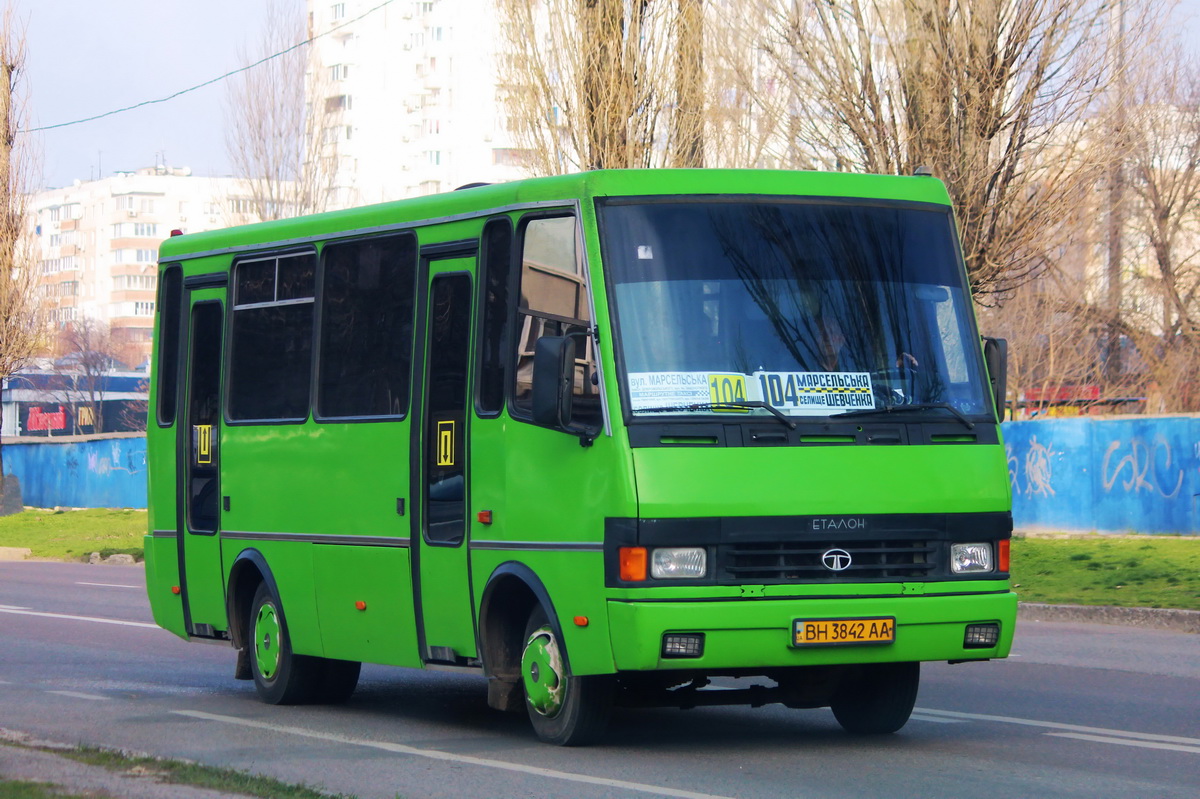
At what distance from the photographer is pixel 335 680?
1180 centimetres

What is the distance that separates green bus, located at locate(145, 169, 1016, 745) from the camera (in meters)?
8.42

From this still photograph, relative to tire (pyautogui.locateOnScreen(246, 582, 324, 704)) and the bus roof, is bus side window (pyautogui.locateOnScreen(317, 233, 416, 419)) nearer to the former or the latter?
the bus roof

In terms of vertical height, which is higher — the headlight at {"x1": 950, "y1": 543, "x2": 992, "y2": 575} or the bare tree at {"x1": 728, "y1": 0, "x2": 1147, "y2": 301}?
the bare tree at {"x1": 728, "y1": 0, "x2": 1147, "y2": 301}

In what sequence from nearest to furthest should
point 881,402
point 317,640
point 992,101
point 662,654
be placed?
point 662,654 → point 881,402 → point 317,640 → point 992,101

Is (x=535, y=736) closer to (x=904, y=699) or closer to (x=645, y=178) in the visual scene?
(x=904, y=699)

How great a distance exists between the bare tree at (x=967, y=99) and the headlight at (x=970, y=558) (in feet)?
45.2

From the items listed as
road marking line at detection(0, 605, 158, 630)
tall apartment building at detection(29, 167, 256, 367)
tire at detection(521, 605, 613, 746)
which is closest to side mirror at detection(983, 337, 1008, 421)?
tire at detection(521, 605, 613, 746)

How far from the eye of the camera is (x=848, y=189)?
9328mm

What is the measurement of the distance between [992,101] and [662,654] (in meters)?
15.0

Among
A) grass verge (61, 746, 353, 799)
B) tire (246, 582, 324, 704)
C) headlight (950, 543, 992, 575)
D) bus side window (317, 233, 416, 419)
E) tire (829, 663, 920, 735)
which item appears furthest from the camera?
tire (246, 582, 324, 704)

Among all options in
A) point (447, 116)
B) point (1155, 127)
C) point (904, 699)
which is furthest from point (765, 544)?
point (447, 116)

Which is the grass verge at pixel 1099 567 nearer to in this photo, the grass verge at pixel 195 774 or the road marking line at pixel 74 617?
the road marking line at pixel 74 617

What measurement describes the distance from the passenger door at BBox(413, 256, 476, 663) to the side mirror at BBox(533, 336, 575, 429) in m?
1.20

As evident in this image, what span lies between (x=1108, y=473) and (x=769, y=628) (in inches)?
839
